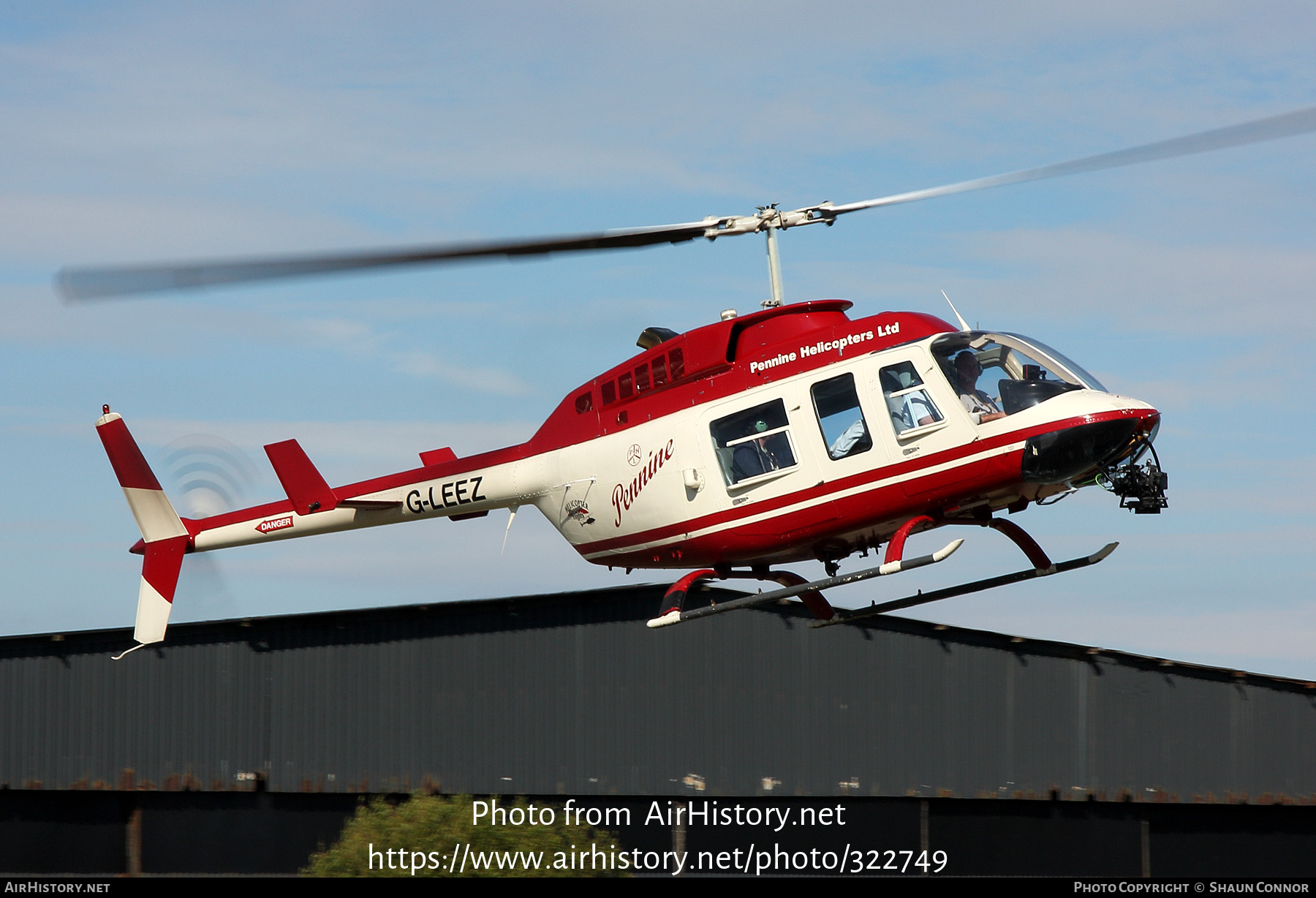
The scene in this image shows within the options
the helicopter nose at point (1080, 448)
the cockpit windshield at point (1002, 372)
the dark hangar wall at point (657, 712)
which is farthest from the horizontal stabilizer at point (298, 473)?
the dark hangar wall at point (657, 712)

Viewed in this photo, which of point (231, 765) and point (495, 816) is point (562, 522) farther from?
point (231, 765)

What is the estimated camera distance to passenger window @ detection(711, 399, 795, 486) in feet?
47.2

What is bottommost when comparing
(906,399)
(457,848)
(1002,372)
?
(457,848)

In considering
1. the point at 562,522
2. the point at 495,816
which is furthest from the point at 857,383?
the point at 495,816

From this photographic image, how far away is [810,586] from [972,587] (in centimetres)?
178

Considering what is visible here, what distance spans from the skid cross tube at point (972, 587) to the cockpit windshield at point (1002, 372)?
1923 mm

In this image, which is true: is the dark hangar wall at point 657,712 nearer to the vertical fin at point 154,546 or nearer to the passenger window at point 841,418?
the vertical fin at point 154,546

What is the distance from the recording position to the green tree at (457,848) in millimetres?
21906

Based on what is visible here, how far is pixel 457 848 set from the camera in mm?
22141

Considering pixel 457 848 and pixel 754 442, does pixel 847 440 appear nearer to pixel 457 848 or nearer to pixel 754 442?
pixel 754 442

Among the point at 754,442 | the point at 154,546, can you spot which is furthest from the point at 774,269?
the point at 154,546

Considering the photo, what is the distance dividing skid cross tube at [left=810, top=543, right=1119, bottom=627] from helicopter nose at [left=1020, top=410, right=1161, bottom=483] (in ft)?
4.38

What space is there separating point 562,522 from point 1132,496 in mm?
6549
